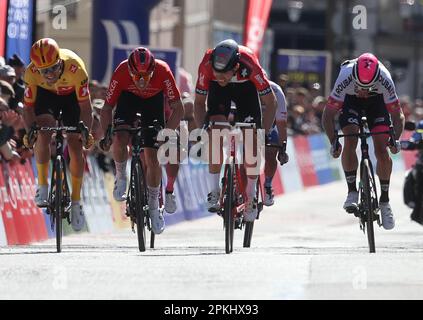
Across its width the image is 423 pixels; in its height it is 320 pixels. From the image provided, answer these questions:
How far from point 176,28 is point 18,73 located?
2287 cm

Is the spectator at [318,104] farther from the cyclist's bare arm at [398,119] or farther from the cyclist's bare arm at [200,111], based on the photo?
the cyclist's bare arm at [200,111]

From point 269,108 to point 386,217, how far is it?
4.94 ft

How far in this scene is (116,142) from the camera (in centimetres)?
1445

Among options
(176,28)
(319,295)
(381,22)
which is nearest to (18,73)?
(319,295)

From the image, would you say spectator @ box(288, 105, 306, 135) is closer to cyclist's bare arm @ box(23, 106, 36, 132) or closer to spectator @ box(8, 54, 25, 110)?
spectator @ box(8, 54, 25, 110)

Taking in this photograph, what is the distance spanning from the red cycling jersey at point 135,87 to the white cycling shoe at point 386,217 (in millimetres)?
2285

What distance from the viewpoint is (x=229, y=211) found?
1399 centimetres

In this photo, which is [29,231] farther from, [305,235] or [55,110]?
[305,235]

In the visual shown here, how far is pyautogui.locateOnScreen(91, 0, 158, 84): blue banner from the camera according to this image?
24.1 metres

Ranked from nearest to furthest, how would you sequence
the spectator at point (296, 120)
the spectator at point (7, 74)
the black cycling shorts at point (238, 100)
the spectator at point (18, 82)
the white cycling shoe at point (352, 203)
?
the black cycling shorts at point (238, 100) < the white cycling shoe at point (352, 203) < the spectator at point (7, 74) < the spectator at point (18, 82) < the spectator at point (296, 120)

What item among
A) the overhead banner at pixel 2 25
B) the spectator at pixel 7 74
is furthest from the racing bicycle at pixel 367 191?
the overhead banner at pixel 2 25

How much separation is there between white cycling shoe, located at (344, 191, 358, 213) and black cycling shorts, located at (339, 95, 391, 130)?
647mm

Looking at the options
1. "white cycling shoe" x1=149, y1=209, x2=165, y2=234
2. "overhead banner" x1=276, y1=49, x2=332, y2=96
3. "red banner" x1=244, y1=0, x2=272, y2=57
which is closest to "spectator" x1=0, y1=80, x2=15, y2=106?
"white cycling shoe" x1=149, y1=209, x2=165, y2=234

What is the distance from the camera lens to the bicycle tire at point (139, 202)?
46.5 feet
